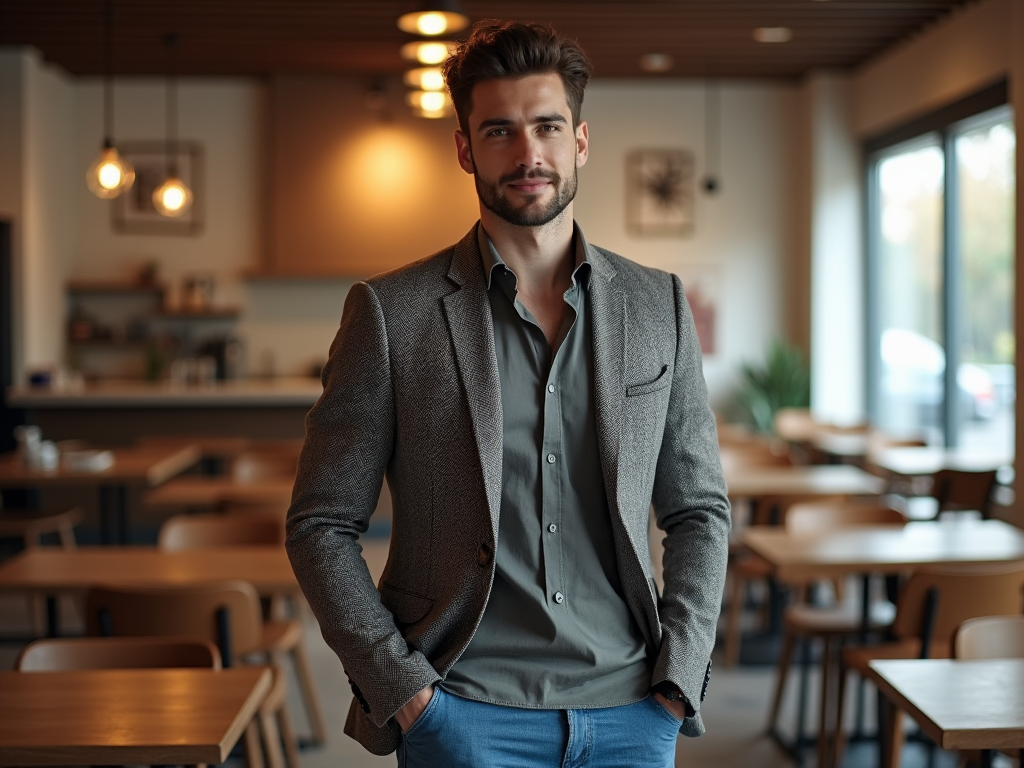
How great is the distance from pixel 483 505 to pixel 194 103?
8.56 meters

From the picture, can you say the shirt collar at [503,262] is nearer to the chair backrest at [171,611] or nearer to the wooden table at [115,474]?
the chair backrest at [171,611]

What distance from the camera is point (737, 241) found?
9680 millimetres

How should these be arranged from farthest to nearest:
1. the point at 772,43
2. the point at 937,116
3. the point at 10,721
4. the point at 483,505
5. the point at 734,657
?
the point at 772,43 → the point at 937,116 → the point at 734,657 → the point at 10,721 → the point at 483,505

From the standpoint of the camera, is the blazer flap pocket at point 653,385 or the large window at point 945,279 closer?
the blazer flap pocket at point 653,385

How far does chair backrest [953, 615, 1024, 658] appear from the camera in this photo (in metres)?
2.55

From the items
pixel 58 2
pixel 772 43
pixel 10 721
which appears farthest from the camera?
pixel 772 43

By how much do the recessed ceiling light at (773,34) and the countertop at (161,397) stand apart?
393 cm

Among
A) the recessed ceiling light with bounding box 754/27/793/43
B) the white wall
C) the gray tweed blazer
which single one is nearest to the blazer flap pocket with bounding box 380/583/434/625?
the gray tweed blazer

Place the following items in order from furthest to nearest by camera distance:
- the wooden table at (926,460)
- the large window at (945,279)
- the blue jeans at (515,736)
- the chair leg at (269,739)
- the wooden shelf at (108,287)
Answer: the wooden shelf at (108,287), the large window at (945,279), the wooden table at (926,460), the chair leg at (269,739), the blue jeans at (515,736)

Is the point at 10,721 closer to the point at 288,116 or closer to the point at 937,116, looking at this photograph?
the point at 937,116

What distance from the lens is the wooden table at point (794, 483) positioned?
16.9 ft

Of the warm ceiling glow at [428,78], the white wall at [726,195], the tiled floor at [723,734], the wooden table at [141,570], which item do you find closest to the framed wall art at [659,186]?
the white wall at [726,195]

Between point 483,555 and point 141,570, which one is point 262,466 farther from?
point 483,555

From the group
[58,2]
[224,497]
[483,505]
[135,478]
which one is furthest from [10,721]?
[58,2]
